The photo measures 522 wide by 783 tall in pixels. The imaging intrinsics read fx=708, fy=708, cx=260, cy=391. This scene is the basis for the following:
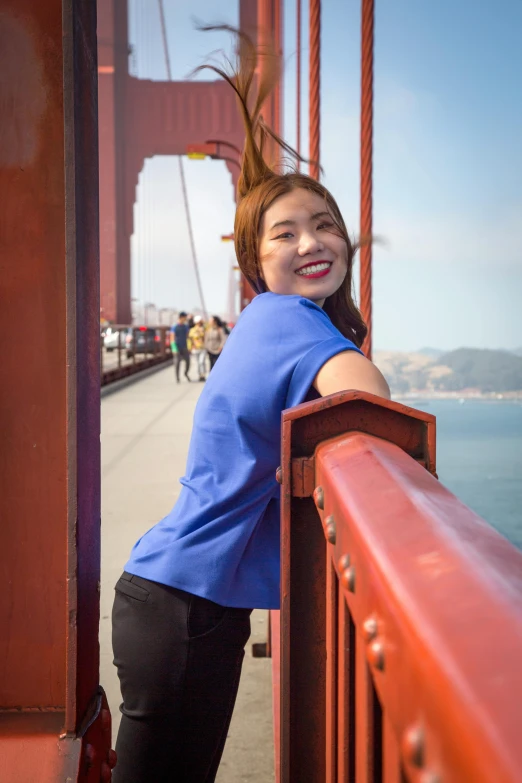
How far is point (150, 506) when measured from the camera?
442cm

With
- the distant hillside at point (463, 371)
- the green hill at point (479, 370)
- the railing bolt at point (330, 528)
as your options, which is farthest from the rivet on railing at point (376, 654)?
the green hill at point (479, 370)

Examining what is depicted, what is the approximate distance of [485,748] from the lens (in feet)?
0.77

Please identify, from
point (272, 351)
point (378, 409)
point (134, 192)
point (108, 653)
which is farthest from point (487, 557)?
point (134, 192)

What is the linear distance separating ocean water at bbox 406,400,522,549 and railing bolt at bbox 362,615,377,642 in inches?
1106

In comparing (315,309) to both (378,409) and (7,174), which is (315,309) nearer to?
(378,409)

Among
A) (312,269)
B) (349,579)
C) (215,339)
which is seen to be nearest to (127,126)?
(215,339)

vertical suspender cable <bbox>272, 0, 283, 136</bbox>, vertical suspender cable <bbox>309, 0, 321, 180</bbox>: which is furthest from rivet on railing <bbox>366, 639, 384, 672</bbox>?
vertical suspender cable <bbox>272, 0, 283, 136</bbox>

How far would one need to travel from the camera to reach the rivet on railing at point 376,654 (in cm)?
37

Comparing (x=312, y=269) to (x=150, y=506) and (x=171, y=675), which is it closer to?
(x=171, y=675)

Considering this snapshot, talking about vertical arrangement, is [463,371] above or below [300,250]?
below

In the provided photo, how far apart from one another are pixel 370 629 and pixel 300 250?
83cm

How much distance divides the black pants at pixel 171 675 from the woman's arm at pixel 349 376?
0.42 metres

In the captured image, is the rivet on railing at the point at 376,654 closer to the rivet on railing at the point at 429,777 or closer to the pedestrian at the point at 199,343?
the rivet on railing at the point at 429,777

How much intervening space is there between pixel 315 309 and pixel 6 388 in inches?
17.8
